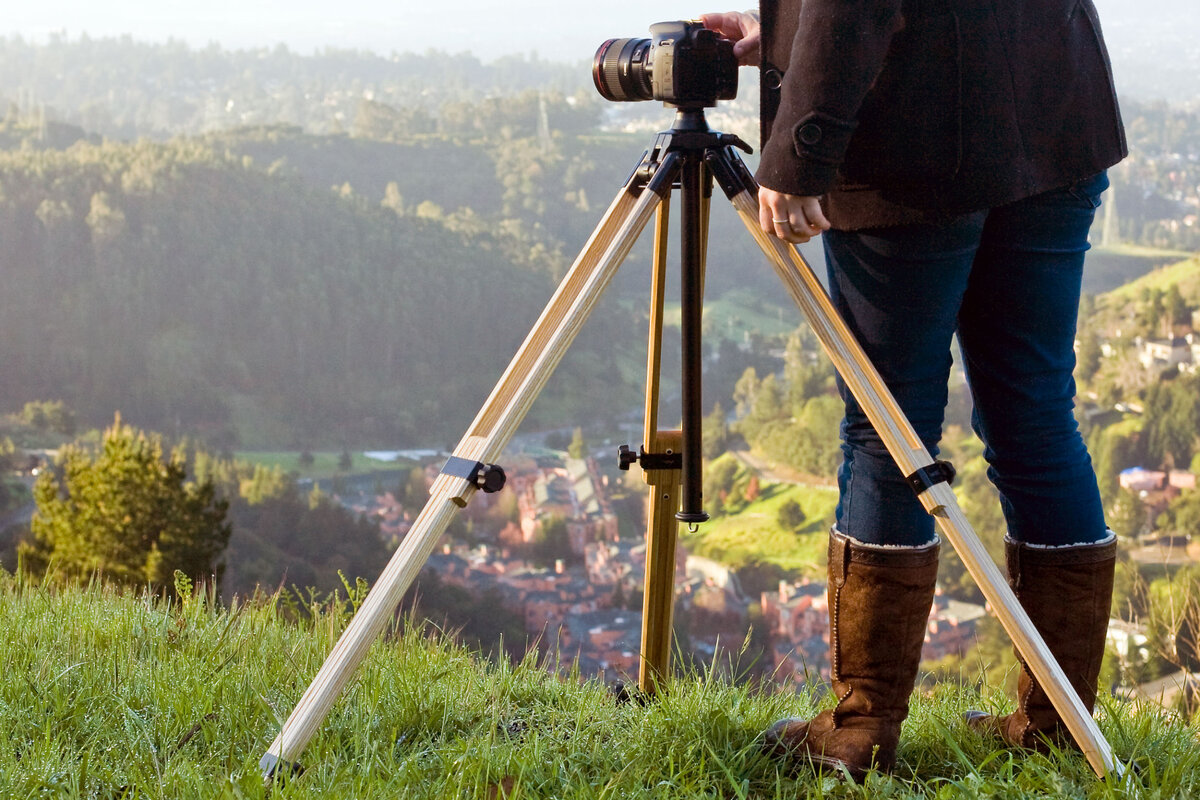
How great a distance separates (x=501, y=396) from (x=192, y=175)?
53.6 m

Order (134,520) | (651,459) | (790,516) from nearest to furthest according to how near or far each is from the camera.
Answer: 1. (651,459)
2. (134,520)
3. (790,516)

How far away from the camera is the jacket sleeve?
0.19m

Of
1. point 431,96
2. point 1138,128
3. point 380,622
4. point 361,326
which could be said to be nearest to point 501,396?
point 380,622

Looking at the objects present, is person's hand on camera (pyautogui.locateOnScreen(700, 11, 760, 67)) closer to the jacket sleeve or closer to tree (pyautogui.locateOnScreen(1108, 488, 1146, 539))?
the jacket sleeve

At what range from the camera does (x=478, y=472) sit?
51.0 inches

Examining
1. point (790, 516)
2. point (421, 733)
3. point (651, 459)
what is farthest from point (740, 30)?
point (790, 516)

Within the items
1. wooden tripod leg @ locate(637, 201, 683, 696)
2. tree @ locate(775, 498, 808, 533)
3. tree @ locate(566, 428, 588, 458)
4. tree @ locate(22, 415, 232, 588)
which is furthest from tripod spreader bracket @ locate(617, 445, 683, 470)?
tree @ locate(566, 428, 588, 458)

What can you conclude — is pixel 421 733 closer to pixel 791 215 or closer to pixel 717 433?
pixel 791 215

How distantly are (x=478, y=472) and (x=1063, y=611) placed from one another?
0.83 meters

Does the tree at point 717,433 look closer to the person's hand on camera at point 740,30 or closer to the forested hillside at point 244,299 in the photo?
the forested hillside at point 244,299

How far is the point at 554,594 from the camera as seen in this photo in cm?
3825

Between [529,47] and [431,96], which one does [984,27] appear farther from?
[529,47]

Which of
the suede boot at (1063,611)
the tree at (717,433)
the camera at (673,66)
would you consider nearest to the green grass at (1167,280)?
the tree at (717,433)

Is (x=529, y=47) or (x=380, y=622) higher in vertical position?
(x=529, y=47)
